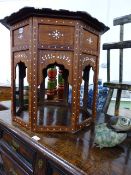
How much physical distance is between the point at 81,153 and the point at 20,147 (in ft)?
1.15

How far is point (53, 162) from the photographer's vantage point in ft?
2.32

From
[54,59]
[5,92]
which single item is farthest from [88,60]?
[5,92]

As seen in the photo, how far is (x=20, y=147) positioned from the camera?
3.08 ft

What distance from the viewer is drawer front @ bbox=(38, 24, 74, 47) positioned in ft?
2.76

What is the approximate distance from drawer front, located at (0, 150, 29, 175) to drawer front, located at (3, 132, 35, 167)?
7 centimetres

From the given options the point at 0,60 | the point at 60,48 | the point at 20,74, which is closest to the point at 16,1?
the point at 0,60

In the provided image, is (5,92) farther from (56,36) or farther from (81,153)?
(81,153)

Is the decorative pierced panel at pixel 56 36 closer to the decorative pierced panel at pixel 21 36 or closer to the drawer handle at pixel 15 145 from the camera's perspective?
the decorative pierced panel at pixel 21 36

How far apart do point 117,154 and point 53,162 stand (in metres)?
0.24

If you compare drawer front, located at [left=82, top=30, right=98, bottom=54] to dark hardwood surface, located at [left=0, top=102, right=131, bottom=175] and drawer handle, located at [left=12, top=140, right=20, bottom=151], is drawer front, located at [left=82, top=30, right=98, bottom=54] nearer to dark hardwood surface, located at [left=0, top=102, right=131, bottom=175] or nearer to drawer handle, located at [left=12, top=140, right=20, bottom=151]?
dark hardwood surface, located at [left=0, top=102, right=131, bottom=175]

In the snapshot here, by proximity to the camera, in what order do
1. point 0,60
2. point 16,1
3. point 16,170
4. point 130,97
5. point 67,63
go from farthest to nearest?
1. point 0,60
2. point 16,1
3. point 130,97
4. point 16,170
5. point 67,63

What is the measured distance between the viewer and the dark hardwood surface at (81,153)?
0.62 metres

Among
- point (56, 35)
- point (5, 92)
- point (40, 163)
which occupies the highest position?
point (56, 35)

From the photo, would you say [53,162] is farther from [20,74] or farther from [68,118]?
[20,74]
